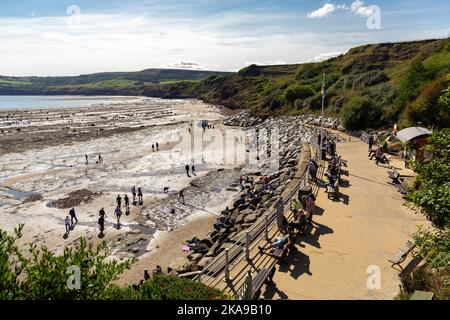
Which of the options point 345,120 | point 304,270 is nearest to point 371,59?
point 345,120

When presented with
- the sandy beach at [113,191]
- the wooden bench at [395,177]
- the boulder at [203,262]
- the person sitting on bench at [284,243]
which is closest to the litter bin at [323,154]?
the wooden bench at [395,177]

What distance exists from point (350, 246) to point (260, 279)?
4257 mm

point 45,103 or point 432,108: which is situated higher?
point 45,103

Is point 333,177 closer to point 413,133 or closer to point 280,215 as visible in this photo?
point 413,133

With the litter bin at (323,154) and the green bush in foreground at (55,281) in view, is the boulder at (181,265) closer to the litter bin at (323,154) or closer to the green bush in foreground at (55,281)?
the green bush in foreground at (55,281)

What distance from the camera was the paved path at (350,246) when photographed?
9.72 metres

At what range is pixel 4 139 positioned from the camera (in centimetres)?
5366

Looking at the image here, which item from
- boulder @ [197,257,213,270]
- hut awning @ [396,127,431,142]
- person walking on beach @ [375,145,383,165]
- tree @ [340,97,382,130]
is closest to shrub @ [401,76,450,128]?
person walking on beach @ [375,145,383,165]

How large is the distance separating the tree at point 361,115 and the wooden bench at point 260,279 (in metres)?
29.2

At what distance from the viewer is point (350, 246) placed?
12141 mm

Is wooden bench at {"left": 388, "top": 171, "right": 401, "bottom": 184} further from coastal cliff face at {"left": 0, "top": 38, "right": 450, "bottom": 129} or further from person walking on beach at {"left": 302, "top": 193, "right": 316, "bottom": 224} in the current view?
person walking on beach at {"left": 302, "top": 193, "right": 316, "bottom": 224}

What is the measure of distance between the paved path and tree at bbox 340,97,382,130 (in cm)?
1845

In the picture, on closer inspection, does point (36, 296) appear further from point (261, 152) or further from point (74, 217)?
point (261, 152)

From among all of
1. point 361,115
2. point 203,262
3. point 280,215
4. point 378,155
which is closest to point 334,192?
point 280,215
